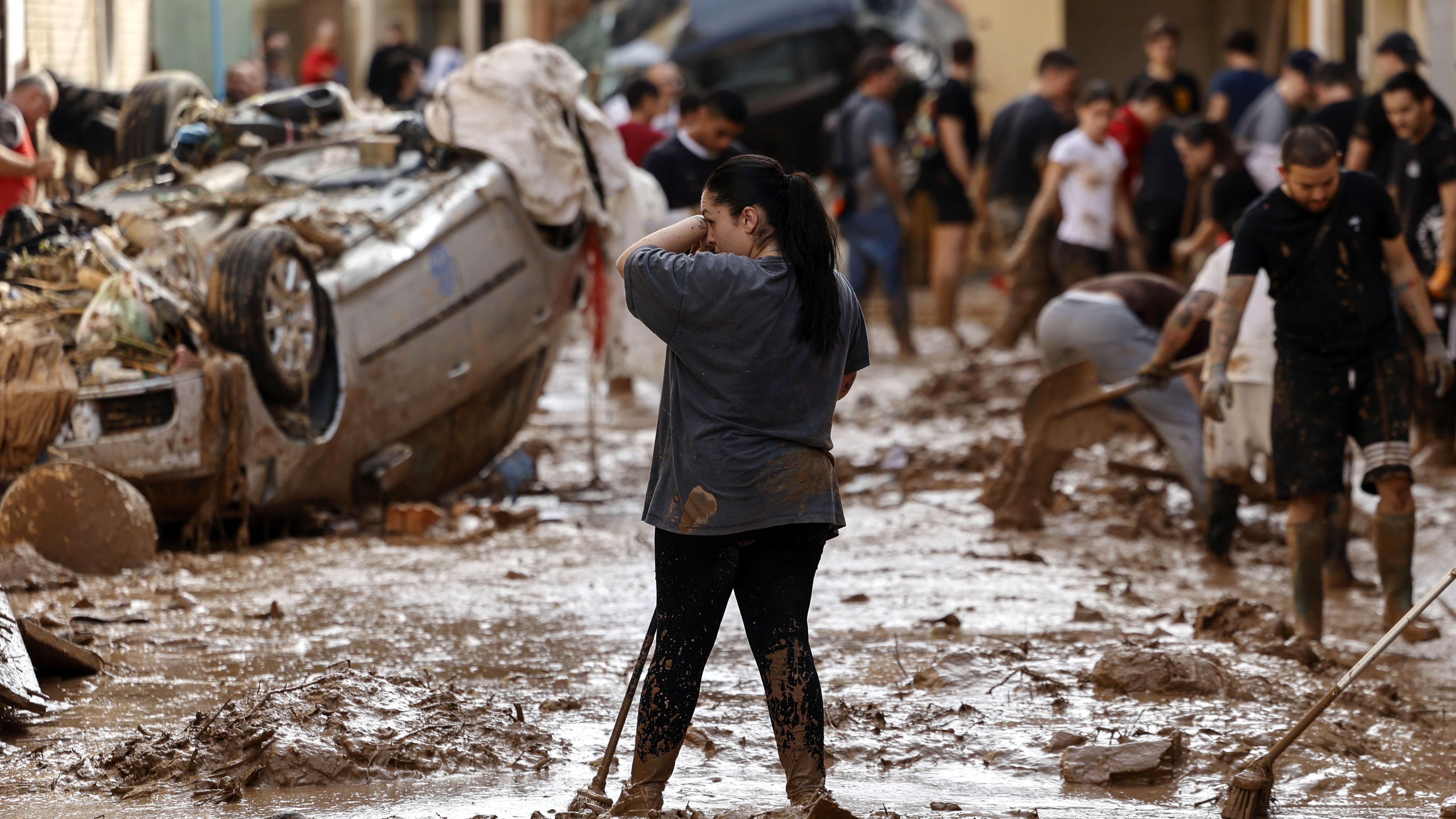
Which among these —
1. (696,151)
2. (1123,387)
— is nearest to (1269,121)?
(696,151)

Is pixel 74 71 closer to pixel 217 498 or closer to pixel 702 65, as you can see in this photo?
pixel 702 65

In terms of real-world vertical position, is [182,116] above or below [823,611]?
above

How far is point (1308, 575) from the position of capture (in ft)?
20.0

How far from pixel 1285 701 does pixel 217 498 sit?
426 centimetres

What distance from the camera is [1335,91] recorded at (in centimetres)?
1003

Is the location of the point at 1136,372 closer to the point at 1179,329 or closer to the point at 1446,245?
the point at 1179,329

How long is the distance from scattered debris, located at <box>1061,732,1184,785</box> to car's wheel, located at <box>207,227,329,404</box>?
12.8ft

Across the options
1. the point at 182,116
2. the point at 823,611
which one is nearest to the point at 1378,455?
the point at 823,611

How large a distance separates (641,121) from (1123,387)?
21.6ft

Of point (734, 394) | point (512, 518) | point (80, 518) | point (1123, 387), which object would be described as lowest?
point (512, 518)

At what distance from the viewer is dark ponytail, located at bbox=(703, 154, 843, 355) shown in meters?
3.78

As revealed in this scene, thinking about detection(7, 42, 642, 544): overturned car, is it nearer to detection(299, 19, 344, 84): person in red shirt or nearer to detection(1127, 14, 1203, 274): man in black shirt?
detection(1127, 14, 1203, 274): man in black shirt

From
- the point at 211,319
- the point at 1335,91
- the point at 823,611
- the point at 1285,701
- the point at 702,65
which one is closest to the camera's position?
the point at 1285,701

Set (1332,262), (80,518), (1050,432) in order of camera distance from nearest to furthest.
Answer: (1332,262), (80,518), (1050,432)
